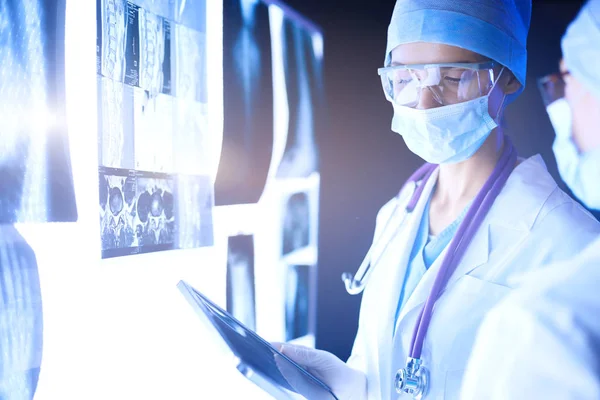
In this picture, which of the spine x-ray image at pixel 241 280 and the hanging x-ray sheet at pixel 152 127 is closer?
the hanging x-ray sheet at pixel 152 127

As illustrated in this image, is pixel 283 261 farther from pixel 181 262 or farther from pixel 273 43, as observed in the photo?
pixel 273 43

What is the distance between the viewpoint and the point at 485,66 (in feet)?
4.58

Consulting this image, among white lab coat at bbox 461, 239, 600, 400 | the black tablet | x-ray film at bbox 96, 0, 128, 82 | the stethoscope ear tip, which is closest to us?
white lab coat at bbox 461, 239, 600, 400

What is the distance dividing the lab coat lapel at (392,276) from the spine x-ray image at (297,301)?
1.15 ft

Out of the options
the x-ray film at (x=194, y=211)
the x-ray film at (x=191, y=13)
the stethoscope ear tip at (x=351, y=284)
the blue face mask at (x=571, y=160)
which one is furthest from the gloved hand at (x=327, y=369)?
the x-ray film at (x=191, y=13)

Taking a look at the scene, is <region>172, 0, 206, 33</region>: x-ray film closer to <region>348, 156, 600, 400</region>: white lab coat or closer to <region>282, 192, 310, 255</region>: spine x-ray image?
<region>282, 192, 310, 255</region>: spine x-ray image

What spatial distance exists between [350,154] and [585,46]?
30.4 inches

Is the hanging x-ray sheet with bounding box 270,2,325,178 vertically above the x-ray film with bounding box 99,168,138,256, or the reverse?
the hanging x-ray sheet with bounding box 270,2,325,178

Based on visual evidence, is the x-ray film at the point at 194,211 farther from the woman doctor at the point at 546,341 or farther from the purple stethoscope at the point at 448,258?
the woman doctor at the point at 546,341

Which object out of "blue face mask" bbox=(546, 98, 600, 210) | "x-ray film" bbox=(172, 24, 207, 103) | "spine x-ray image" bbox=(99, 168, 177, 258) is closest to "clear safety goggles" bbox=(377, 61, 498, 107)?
"blue face mask" bbox=(546, 98, 600, 210)

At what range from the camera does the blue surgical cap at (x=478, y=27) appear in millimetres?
1394

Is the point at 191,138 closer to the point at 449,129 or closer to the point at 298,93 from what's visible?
the point at 298,93

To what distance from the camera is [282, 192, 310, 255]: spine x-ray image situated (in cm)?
185

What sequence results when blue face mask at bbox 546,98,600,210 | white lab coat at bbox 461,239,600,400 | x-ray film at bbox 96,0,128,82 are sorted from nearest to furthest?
white lab coat at bbox 461,239,600,400 < x-ray film at bbox 96,0,128,82 < blue face mask at bbox 546,98,600,210
